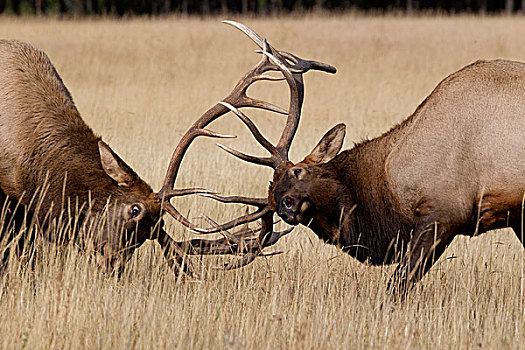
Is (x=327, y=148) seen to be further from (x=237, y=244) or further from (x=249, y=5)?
(x=249, y=5)

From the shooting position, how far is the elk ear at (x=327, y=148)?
20.9ft

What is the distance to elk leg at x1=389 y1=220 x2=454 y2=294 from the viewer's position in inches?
228

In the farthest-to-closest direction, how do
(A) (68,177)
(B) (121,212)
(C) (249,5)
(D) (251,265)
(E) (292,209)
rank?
(C) (249,5), (D) (251,265), (A) (68,177), (B) (121,212), (E) (292,209)

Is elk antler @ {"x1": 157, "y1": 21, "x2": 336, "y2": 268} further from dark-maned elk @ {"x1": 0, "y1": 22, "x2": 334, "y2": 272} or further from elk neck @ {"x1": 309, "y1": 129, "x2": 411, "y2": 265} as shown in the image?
elk neck @ {"x1": 309, "y1": 129, "x2": 411, "y2": 265}

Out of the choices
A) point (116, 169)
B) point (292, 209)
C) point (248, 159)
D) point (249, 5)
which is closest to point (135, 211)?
point (116, 169)

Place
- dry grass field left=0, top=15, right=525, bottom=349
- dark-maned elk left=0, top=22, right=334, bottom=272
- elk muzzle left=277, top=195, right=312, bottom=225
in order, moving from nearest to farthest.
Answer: dry grass field left=0, top=15, right=525, bottom=349
elk muzzle left=277, top=195, right=312, bottom=225
dark-maned elk left=0, top=22, right=334, bottom=272

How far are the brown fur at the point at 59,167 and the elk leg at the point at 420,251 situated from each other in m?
1.83

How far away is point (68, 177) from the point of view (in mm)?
6559

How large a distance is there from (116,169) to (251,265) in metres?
1.28

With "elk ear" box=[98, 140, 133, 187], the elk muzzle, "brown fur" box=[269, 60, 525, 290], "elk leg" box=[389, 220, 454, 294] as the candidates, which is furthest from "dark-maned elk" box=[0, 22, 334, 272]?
"elk leg" box=[389, 220, 454, 294]

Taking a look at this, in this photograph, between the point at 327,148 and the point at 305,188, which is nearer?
the point at 305,188

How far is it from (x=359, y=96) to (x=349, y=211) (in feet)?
33.1

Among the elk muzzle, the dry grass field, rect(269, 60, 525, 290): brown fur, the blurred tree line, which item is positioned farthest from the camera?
the blurred tree line

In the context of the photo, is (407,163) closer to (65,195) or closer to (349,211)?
(349,211)
